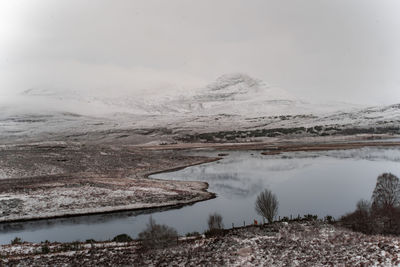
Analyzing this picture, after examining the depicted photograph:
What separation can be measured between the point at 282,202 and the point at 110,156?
4793 centimetres

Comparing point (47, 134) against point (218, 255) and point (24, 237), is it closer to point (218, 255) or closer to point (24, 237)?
point (24, 237)

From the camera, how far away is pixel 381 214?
25.8 metres

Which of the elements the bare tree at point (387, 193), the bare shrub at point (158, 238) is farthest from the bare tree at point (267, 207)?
the bare shrub at point (158, 238)

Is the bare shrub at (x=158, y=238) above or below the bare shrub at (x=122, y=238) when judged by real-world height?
above

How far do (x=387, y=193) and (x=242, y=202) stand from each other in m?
15.0

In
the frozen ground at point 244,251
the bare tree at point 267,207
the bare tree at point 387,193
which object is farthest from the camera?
the bare tree at point 267,207

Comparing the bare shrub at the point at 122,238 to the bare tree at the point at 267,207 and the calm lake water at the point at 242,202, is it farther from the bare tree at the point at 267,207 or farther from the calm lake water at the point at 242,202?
the bare tree at the point at 267,207

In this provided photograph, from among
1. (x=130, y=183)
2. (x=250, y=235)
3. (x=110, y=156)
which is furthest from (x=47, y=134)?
(x=250, y=235)

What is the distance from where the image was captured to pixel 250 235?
81.1 ft

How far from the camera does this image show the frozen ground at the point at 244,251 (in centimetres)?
1942

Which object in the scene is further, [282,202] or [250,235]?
[282,202]

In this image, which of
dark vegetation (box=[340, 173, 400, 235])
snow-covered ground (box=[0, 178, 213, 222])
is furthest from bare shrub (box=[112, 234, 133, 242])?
dark vegetation (box=[340, 173, 400, 235])

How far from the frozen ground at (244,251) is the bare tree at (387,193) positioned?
18.3ft

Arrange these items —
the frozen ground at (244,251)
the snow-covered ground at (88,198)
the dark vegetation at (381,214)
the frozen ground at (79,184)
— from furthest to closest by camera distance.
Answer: the frozen ground at (79,184) < the snow-covered ground at (88,198) < the dark vegetation at (381,214) < the frozen ground at (244,251)
